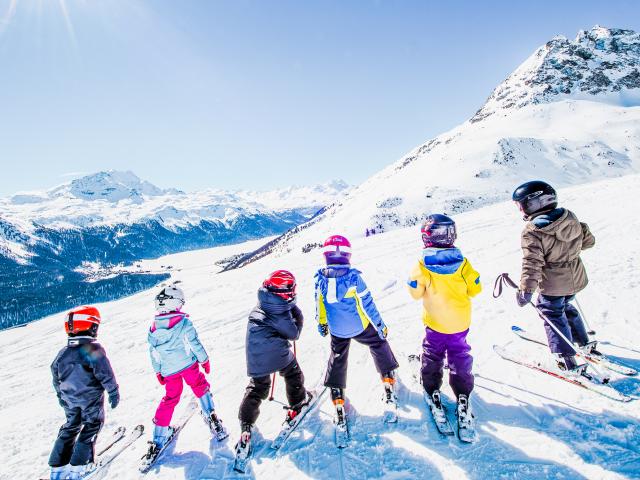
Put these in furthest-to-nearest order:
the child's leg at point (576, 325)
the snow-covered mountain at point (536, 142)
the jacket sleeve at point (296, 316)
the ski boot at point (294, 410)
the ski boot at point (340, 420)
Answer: the snow-covered mountain at point (536, 142) → the child's leg at point (576, 325) → the jacket sleeve at point (296, 316) → the ski boot at point (294, 410) → the ski boot at point (340, 420)

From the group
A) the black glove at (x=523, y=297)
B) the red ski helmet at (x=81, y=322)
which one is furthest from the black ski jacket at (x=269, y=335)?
the black glove at (x=523, y=297)

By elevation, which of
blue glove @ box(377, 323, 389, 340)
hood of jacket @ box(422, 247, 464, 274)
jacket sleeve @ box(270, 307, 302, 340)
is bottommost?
blue glove @ box(377, 323, 389, 340)

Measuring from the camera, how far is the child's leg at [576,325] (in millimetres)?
4750

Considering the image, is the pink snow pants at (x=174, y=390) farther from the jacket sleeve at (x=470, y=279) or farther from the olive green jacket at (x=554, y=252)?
the olive green jacket at (x=554, y=252)

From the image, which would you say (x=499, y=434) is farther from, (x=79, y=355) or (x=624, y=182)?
(x=624, y=182)

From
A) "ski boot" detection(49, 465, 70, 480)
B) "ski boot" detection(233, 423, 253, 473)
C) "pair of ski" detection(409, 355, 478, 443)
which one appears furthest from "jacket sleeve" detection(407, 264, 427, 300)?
"ski boot" detection(49, 465, 70, 480)

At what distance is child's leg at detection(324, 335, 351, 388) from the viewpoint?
14.6 feet

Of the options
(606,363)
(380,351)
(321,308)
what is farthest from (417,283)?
(606,363)

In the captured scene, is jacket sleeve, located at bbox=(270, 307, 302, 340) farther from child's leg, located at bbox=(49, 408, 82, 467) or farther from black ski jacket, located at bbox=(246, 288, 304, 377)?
child's leg, located at bbox=(49, 408, 82, 467)

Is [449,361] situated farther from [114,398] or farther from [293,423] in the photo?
[114,398]

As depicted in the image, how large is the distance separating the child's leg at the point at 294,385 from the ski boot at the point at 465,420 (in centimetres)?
218

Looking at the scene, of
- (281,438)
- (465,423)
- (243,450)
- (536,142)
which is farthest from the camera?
(536,142)

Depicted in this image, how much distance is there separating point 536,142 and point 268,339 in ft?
277

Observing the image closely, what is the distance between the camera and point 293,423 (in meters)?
4.47
